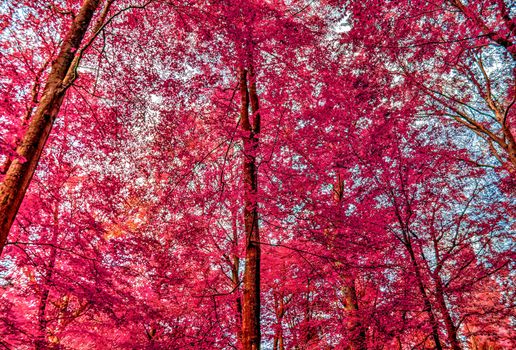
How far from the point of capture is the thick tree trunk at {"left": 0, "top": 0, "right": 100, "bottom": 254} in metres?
2.73

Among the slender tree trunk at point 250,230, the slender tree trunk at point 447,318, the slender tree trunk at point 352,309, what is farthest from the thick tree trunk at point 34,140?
the slender tree trunk at point 447,318

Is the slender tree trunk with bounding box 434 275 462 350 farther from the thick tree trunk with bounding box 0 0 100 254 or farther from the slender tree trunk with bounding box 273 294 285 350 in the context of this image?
the slender tree trunk with bounding box 273 294 285 350

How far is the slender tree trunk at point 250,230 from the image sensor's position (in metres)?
4.08

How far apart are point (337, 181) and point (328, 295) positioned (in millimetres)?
3785

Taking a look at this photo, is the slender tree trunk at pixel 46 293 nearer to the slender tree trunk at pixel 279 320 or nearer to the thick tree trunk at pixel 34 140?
the thick tree trunk at pixel 34 140

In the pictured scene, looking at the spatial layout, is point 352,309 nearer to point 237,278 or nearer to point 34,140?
point 237,278

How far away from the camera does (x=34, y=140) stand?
2.96 meters

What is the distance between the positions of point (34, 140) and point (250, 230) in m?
3.31

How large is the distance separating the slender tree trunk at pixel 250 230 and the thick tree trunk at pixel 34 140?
290 centimetres

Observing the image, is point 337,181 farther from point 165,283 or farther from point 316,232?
point 165,283

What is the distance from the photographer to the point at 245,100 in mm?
5898

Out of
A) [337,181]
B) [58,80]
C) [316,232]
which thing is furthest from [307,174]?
[58,80]

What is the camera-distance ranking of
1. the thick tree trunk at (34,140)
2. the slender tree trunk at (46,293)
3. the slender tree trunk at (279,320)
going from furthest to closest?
the slender tree trunk at (279,320) < the slender tree trunk at (46,293) < the thick tree trunk at (34,140)

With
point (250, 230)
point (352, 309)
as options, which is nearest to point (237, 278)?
point (352, 309)
